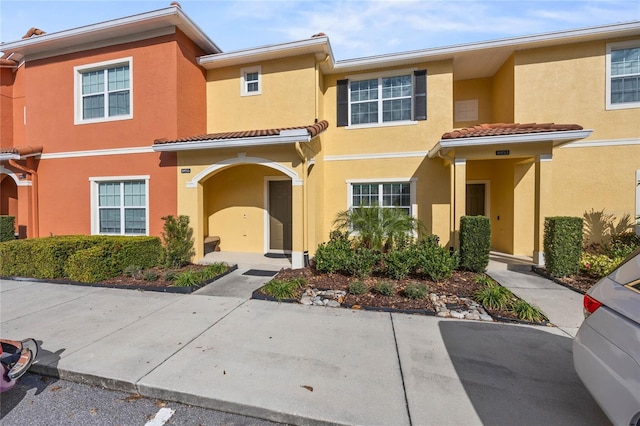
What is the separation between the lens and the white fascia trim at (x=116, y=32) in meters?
8.15

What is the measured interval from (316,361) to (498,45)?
9679 mm

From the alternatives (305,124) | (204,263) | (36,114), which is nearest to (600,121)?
(305,124)

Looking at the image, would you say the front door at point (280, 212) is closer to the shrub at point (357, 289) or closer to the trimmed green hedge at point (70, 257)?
the trimmed green hedge at point (70, 257)

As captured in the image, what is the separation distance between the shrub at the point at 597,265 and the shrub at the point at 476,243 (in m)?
2.20

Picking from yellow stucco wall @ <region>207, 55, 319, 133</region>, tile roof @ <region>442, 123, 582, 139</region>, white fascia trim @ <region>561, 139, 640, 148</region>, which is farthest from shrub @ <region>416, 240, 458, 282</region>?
white fascia trim @ <region>561, 139, 640, 148</region>

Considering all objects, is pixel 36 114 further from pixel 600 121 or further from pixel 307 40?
pixel 600 121

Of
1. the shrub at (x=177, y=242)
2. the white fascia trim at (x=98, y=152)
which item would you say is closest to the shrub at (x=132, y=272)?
the shrub at (x=177, y=242)

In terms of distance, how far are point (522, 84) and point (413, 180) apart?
13.8 ft

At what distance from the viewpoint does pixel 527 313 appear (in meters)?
4.54

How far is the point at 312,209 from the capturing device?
8094mm

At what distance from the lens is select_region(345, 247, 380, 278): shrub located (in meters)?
6.48

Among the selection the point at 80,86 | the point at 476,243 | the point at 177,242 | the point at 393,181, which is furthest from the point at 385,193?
the point at 80,86

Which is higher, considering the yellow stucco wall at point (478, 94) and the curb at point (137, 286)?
the yellow stucco wall at point (478, 94)

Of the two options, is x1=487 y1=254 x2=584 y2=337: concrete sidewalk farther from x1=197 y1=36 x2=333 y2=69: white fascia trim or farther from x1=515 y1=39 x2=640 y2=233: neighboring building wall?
x1=197 y1=36 x2=333 y2=69: white fascia trim
